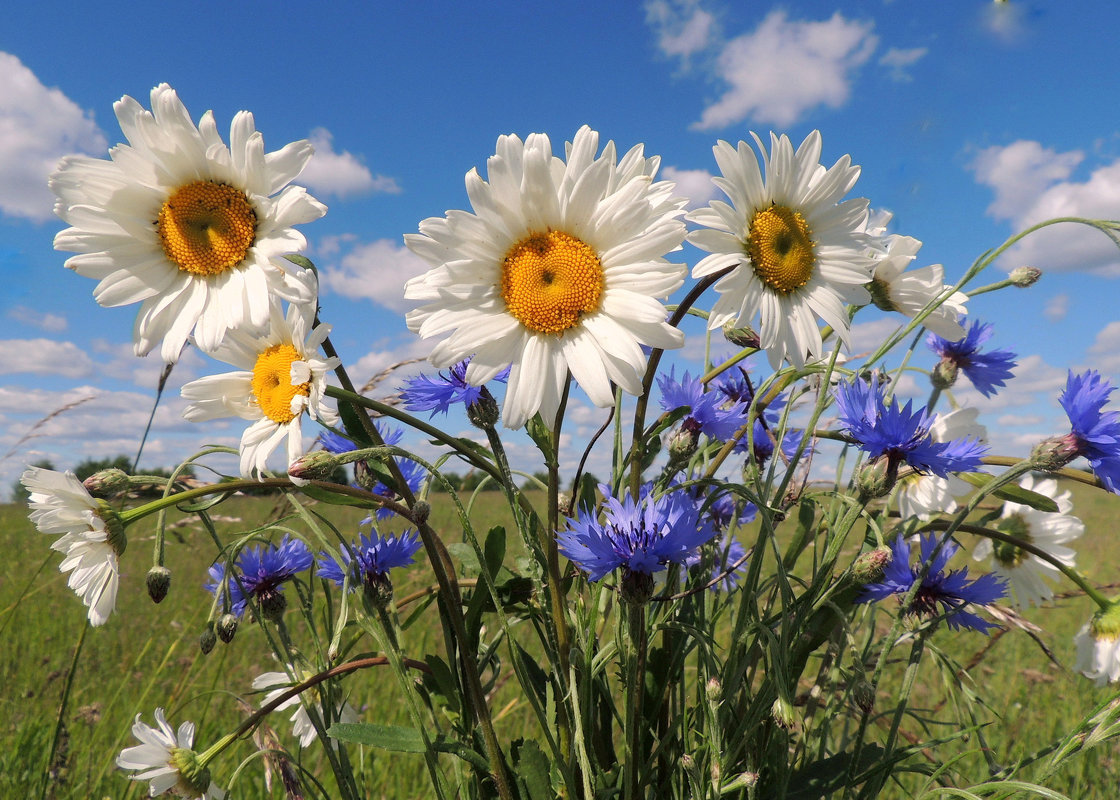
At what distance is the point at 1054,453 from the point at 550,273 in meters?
0.54

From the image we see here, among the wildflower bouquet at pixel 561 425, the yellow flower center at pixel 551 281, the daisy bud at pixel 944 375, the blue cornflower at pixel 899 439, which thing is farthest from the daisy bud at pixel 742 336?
the daisy bud at pixel 944 375

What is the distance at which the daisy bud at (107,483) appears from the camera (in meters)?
0.69

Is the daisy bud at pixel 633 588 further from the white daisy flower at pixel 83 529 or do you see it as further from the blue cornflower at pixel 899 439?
the white daisy flower at pixel 83 529

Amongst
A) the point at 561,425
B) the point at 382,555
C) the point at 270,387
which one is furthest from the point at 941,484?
the point at 270,387

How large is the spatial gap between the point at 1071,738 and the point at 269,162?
2.95 feet

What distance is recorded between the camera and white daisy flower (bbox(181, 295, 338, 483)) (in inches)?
24.0

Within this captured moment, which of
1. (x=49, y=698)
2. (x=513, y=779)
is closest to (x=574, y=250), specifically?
(x=513, y=779)

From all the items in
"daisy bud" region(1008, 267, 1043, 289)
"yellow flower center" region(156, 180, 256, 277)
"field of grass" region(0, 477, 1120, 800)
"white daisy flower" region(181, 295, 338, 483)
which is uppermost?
"daisy bud" region(1008, 267, 1043, 289)

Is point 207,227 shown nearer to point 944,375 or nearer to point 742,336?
point 742,336

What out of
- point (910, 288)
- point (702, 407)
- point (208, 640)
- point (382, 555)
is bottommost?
point (208, 640)

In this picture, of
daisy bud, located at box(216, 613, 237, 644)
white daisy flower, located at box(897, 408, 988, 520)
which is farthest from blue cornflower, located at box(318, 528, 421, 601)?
white daisy flower, located at box(897, 408, 988, 520)

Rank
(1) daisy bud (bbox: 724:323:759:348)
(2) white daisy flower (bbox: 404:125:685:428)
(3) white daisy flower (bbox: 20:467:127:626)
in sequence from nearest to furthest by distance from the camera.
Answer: (2) white daisy flower (bbox: 404:125:685:428)
(3) white daisy flower (bbox: 20:467:127:626)
(1) daisy bud (bbox: 724:323:759:348)

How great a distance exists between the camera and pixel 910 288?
776mm

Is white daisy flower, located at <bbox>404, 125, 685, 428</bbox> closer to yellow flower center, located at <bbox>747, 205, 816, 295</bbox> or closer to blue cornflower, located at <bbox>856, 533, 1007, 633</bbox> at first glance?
yellow flower center, located at <bbox>747, 205, 816, 295</bbox>
